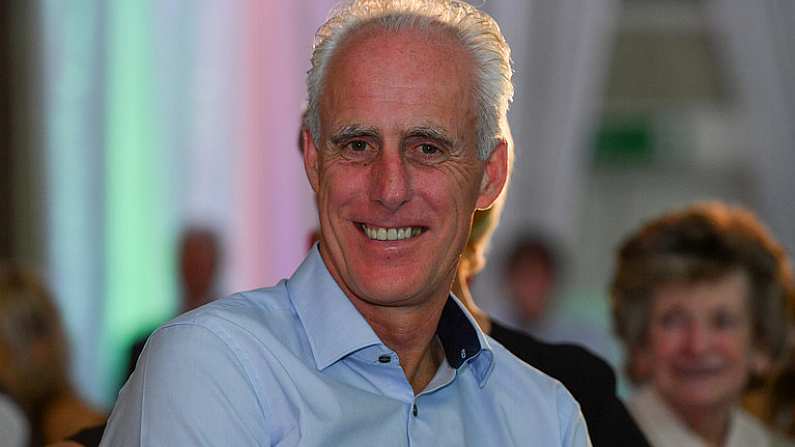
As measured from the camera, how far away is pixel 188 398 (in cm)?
160

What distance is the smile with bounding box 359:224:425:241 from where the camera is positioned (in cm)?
179

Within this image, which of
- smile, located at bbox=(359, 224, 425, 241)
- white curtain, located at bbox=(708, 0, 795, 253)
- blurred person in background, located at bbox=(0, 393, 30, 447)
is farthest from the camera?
white curtain, located at bbox=(708, 0, 795, 253)

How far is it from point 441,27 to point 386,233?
0.28 metres

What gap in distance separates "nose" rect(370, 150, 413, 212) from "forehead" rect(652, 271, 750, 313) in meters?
1.47

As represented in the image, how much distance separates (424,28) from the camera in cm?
181

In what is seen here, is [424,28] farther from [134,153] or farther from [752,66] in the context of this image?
[752,66]

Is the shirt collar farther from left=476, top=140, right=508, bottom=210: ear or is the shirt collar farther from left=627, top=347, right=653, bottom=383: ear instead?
left=627, top=347, right=653, bottom=383: ear

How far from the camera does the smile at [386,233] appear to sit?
70.6 inches

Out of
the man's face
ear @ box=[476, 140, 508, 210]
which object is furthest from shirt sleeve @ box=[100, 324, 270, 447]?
ear @ box=[476, 140, 508, 210]

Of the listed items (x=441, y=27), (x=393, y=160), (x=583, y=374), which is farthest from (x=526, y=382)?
(x=441, y=27)

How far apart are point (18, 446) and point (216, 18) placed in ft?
8.86

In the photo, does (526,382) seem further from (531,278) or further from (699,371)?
(531,278)

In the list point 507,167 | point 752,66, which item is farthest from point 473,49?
point 752,66

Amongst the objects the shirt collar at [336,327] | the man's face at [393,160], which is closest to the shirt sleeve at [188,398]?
the shirt collar at [336,327]
